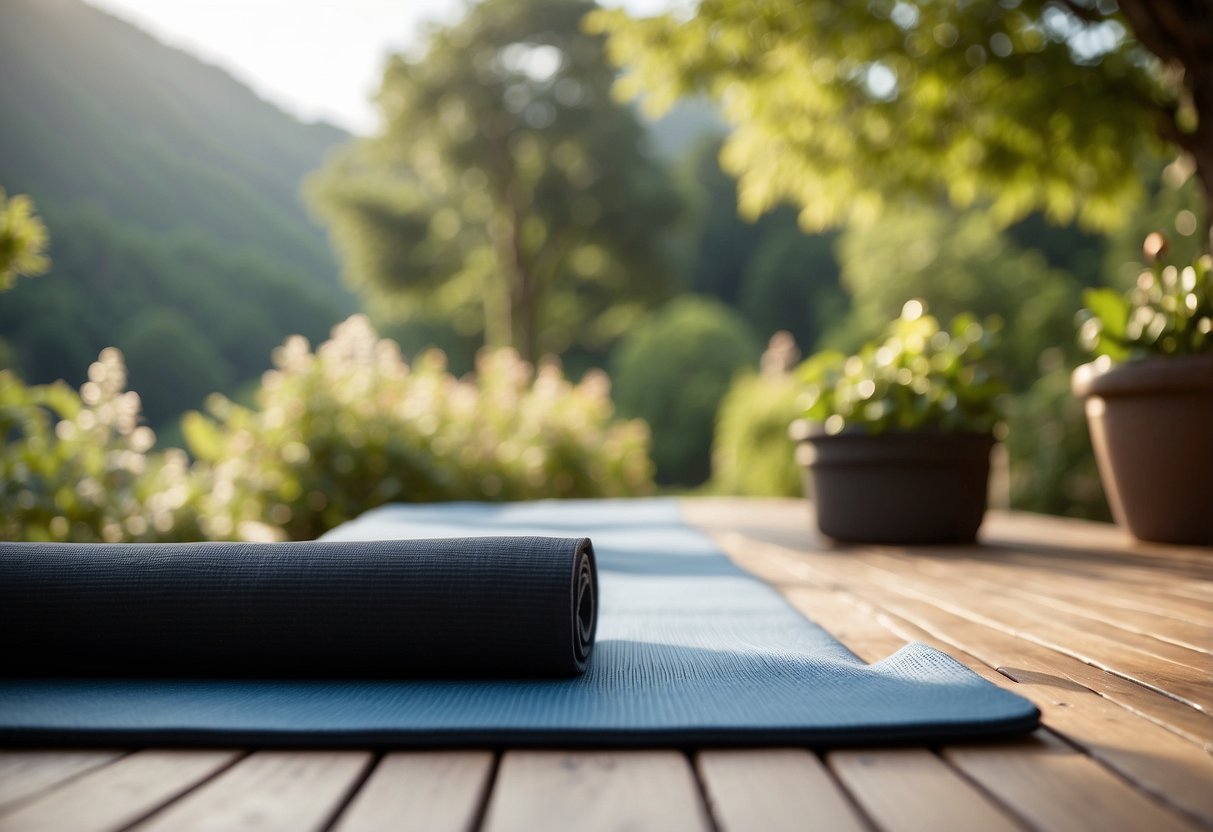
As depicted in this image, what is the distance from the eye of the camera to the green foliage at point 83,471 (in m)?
2.77

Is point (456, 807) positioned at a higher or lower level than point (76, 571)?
lower

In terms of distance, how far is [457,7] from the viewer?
1484cm

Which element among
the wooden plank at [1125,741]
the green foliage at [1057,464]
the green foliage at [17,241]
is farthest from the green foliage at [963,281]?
the wooden plank at [1125,741]

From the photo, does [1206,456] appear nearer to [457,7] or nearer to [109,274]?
[109,274]

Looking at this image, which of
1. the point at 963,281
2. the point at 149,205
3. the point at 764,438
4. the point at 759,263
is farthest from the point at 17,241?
the point at 759,263

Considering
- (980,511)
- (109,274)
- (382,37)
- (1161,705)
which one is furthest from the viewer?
(382,37)

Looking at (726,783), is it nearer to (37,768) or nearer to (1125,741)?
(1125,741)

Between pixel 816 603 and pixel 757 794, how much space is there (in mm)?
940

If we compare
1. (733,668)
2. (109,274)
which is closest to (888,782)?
(733,668)

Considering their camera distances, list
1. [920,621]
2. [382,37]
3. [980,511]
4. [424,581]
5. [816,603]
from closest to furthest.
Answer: [424,581] < [920,621] < [816,603] < [980,511] < [382,37]

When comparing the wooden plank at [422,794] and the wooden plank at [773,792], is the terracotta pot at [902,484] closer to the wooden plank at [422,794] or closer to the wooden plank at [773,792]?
the wooden plank at [773,792]

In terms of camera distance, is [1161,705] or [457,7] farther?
[457,7]

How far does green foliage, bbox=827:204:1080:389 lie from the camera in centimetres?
1549

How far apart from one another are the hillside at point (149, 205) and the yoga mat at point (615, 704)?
924cm
